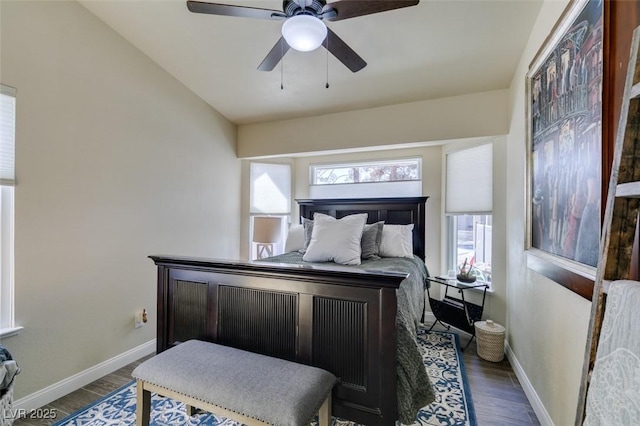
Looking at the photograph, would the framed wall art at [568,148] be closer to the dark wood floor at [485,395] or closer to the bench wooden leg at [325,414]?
the dark wood floor at [485,395]

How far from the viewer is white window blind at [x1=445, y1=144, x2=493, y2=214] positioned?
3092 mm

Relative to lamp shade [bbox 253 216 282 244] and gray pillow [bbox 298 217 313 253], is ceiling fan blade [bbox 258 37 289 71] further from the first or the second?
lamp shade [bbox 253 216 282 244]

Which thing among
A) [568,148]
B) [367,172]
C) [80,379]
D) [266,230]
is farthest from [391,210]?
[80,379]

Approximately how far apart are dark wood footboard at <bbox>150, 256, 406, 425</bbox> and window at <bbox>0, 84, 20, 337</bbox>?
3.08ft

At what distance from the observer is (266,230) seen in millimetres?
3854

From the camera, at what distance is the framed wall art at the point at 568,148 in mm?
1286

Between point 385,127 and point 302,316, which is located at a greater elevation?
point 385,127

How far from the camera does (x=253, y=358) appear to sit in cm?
154

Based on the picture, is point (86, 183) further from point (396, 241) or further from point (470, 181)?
point (470, 181)

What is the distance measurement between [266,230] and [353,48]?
2.37 metres

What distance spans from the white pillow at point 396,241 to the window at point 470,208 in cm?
65

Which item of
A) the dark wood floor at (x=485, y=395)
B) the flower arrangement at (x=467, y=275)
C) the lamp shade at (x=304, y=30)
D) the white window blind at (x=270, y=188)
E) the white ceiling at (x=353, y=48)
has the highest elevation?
the white ceiling at (x=353, y=48)

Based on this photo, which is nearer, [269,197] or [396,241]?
[396,241]

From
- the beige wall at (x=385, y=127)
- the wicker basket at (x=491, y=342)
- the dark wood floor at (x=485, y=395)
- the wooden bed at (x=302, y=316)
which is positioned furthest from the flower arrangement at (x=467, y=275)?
the wooden bed at (x=302, y=316)
